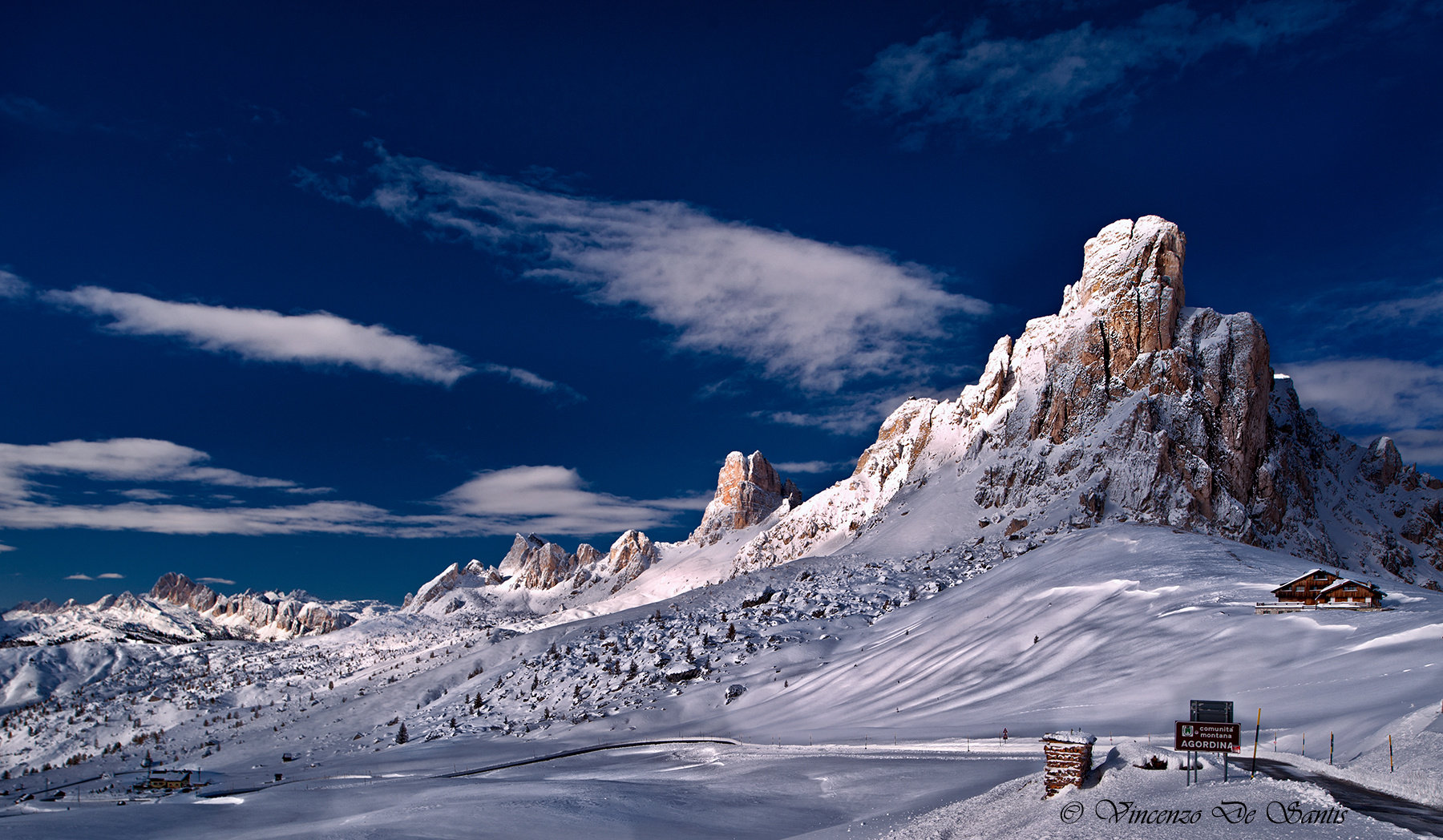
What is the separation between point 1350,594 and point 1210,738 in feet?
114

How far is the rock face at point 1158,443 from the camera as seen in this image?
90062 mm

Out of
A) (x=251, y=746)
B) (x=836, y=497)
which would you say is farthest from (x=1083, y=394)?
(x=251, y=746)

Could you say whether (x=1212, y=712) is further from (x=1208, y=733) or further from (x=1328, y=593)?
(x=1328, y=593)

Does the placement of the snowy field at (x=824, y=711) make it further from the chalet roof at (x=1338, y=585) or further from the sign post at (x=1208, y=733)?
the chalet roof at (x=1338, y=585)

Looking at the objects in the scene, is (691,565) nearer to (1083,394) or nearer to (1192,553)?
(1083,394)

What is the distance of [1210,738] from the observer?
1518 cm

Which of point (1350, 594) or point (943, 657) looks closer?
point (1350, 594)

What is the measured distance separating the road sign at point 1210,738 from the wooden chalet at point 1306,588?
31.6 metres

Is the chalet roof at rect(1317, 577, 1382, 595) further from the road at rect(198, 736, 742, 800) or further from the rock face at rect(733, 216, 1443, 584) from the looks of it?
the rock face at rect(733, 216, 1443, 584)

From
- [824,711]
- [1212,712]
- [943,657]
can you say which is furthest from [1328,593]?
[1212,712]

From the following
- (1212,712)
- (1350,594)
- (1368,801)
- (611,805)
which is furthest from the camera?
(1350,594)

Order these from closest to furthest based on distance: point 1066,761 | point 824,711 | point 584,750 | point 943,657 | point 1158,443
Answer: point 1066,761 → point 584,750 → point 824,711 → point 943,657 → point 1158,443

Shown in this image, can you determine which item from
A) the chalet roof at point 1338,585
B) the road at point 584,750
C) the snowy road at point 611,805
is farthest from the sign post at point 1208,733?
the chalet roof at point 1338,585

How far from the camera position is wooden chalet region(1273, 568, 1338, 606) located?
4091 cm
